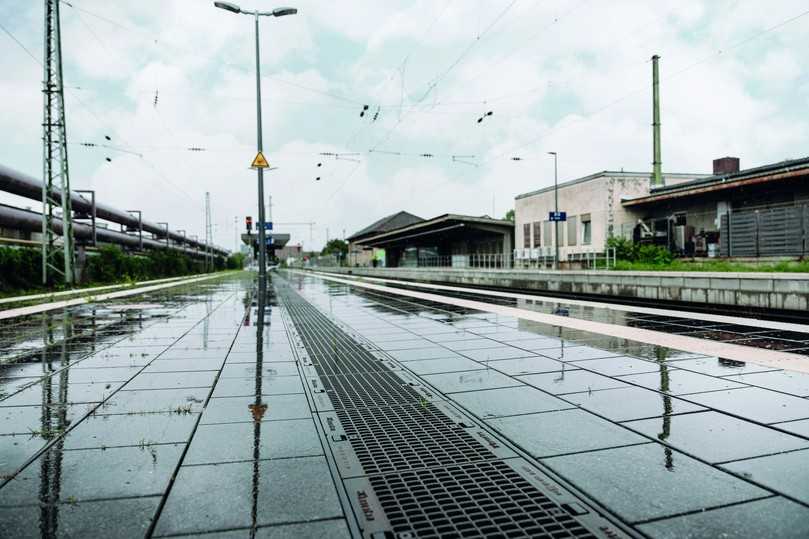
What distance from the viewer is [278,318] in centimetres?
1226

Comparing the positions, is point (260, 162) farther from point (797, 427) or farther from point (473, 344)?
point (797, 427)

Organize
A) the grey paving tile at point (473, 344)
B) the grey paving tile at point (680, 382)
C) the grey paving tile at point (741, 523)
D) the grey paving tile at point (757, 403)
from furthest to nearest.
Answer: the grey paving tile at point (473, 344), the grey paving tile at point (680, 382), the grey paving tile at point (757, 403), the grey paving tile at point (741, 523)

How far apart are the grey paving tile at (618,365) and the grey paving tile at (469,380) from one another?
1.07m

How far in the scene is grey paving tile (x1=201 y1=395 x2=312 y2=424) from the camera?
14.1ft

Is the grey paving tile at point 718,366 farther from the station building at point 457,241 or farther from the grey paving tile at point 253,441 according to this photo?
the station building at point 457,241

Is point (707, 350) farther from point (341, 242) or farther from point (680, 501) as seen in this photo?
point (341, 242)

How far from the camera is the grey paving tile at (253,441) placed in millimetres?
3447

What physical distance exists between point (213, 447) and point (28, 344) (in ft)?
20.8

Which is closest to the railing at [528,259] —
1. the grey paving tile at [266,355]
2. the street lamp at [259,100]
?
the street lamp at [259,100]

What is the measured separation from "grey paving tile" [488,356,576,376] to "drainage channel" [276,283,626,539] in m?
1.21

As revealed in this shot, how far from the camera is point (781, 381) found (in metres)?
5.25

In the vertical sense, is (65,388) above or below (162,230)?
below

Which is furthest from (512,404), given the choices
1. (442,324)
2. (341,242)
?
(341,242)

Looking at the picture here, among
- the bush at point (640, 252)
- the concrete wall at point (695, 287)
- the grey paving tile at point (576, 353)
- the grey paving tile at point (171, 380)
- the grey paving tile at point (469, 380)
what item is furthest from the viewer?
the bush at point (640, 252)
